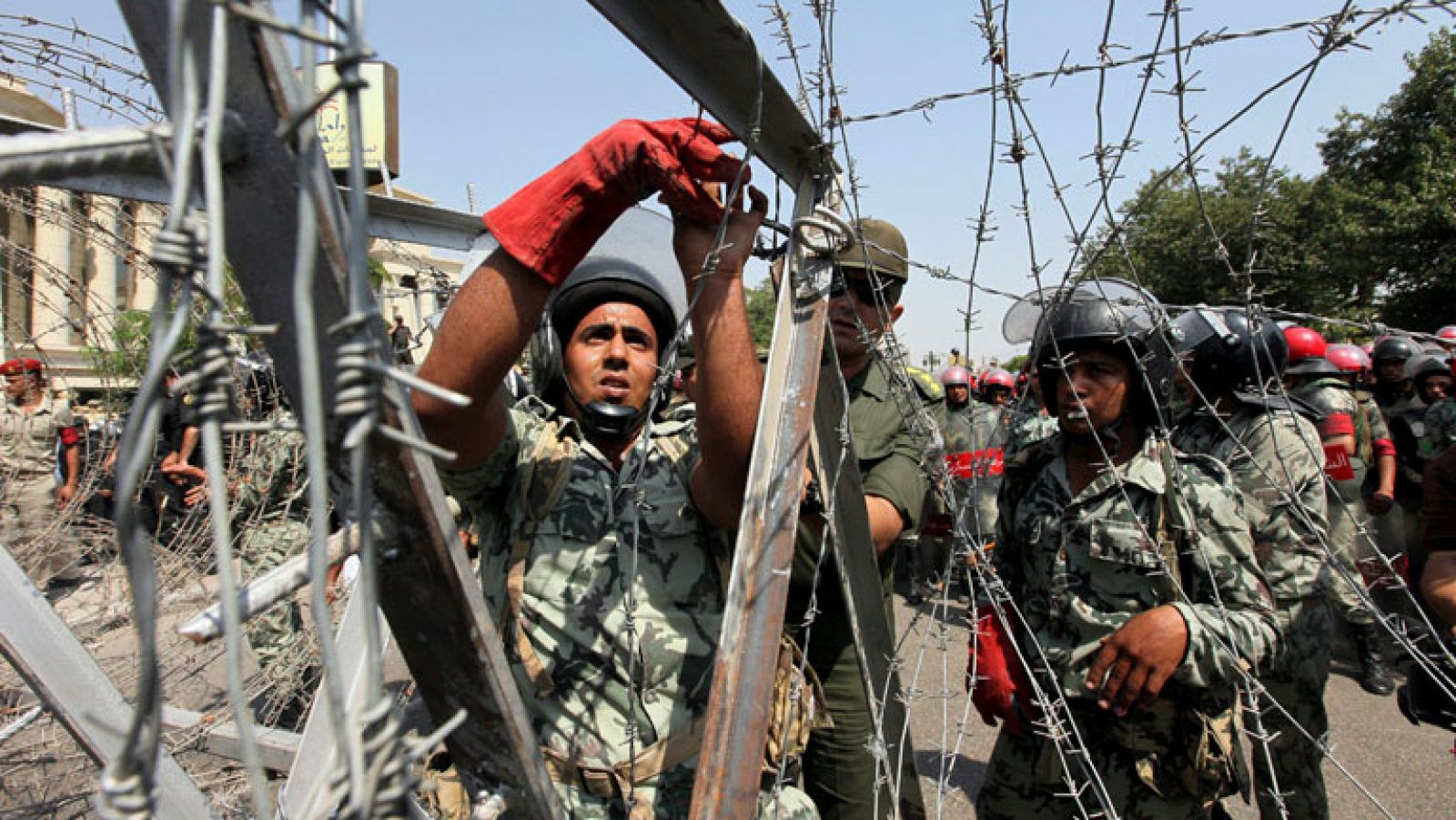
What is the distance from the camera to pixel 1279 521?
108 inches

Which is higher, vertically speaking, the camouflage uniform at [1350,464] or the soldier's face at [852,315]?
the soldier's face at [852,315]

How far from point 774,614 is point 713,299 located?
534 mm

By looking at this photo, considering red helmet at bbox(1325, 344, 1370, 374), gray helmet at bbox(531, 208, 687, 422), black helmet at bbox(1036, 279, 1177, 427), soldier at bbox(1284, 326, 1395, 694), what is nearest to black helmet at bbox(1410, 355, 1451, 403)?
red helmet at bbox(1325, 344, 1370, 374)

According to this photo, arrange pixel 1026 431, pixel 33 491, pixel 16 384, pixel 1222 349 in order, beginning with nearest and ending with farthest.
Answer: pixel 33 491
pixel 16 384
pixel 1026 431
pixel 1222 349

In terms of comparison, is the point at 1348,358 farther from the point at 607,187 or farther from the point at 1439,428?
the point at 607,187

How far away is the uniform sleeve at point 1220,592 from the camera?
203 centimetres

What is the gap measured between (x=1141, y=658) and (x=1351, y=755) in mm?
3333

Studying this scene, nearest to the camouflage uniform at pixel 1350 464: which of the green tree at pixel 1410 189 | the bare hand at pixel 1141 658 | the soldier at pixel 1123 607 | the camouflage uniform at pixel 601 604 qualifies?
the soldier at pixel 1123 607

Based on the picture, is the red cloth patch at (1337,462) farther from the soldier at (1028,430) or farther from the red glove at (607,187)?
the red glove at (607,187)

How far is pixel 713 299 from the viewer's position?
1.41 meters

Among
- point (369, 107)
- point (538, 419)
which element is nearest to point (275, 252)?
point (538, 419)

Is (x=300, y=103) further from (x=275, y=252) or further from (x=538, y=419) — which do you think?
(x=538, y=419)

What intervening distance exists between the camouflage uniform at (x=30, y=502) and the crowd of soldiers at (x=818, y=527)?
0.65 feet

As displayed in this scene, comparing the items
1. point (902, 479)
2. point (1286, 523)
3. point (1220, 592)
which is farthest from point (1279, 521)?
point (902, 479)
